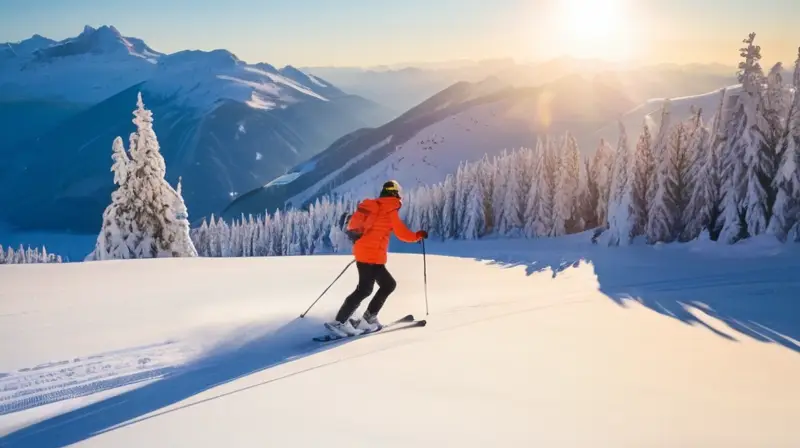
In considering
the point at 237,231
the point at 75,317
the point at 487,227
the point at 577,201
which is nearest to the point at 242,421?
the point at 75,317

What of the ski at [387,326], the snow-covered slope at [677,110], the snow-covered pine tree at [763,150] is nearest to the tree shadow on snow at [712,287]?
the snow-covered pine tree at [763,150]

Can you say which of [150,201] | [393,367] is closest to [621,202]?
[150,201]

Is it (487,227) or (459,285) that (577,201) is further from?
(459,285)

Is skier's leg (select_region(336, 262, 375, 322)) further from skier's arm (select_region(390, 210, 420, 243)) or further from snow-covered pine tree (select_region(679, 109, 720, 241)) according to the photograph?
snow-covered pine tree (select_region(679, 109, 720, 241))

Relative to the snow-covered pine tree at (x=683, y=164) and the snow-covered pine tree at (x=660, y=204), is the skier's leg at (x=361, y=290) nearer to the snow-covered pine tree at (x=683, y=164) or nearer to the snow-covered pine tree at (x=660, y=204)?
the snow-covered pine tree at (x=683, y=164)

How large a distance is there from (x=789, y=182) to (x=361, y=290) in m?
22.6

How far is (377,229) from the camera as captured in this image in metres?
8.55

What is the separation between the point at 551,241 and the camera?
143 feet

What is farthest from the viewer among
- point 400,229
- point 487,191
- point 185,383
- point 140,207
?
point 487,191

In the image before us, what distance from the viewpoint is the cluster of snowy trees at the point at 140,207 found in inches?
1193

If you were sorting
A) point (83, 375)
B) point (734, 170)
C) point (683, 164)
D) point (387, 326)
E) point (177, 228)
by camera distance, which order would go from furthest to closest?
1. point (683, 164)
2. point (177, 228)
3. point (734, 170)
4. point (387, 326)
5. point (83, 375)

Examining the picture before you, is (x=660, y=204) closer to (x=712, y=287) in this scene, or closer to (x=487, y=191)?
(x=712, y=287)

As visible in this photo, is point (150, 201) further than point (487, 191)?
No

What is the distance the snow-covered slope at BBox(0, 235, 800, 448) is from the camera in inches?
191
